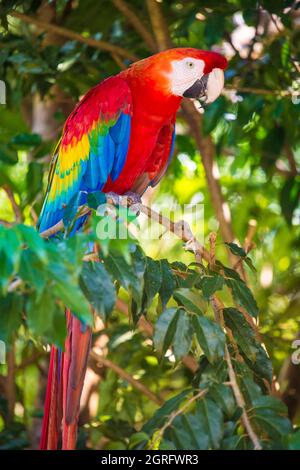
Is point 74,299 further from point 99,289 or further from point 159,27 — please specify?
point 159,27

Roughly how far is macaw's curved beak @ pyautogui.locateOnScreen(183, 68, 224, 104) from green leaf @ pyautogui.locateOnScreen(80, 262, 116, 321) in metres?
0.95

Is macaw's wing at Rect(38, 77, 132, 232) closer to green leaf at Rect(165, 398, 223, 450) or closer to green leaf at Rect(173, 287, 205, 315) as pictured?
green leaf at Rect(173, 287, 205, 315)

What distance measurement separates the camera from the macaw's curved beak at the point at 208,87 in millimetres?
1913

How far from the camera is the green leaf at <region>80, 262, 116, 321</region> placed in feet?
3.59

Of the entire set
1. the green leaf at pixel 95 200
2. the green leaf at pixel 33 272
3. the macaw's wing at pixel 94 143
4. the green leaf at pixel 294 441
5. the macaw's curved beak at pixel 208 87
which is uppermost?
the macaw's curved beak at pixel 208 87

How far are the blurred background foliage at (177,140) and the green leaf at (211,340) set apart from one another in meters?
0.75

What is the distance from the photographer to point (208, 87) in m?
1.92

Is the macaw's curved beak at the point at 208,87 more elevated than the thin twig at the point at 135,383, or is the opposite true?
the macaw's curved beak at the point at 208,87

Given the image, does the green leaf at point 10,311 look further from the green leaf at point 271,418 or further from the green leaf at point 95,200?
the green leaf at point 271,418

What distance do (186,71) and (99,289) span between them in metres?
0.96

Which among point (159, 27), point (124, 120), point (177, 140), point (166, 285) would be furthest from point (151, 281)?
point (177, 140)

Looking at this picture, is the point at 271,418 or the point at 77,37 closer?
the point at 271,418

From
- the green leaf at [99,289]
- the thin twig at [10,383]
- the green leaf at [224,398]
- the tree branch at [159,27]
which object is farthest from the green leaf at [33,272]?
the tree branch at [159,27]

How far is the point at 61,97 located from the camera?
2.60 metres
